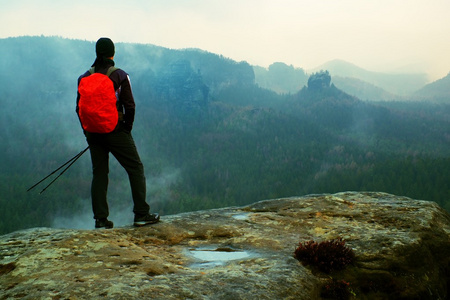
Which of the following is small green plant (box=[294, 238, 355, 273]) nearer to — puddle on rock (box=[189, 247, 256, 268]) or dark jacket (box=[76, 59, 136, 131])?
puddle on rock (box=[189, 247, 256, 268])

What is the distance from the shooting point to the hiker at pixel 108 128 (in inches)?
260

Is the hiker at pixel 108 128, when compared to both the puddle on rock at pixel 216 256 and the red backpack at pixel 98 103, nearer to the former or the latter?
the red backpack at pixel 98 103

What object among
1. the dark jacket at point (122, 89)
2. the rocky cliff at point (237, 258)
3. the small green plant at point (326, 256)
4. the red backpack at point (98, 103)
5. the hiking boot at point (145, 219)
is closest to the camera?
the rocky cliff at point (237, 258)

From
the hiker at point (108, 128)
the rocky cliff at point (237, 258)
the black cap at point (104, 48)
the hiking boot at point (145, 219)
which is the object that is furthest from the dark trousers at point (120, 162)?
the black cap at point (104, 48)

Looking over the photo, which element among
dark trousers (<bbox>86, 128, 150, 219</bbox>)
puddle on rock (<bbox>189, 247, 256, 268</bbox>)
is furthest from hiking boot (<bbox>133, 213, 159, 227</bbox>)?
puddle on rock (<bbox>189, 247, 256, 268</bbox>)

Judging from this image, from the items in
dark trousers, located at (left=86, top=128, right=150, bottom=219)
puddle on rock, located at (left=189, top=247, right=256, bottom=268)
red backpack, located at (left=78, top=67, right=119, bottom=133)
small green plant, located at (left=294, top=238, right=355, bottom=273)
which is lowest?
puddle on rock, located at (left=189, top=247, right=256, bottom=268)

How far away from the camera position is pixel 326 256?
5664mm

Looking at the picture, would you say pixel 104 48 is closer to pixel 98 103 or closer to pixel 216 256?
pixel 98 103

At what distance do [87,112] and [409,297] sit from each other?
5.96 metres

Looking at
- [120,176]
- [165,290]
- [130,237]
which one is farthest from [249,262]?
[120,176]

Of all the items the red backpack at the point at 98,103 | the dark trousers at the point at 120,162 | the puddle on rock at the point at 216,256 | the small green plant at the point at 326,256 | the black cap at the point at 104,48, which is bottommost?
the puddle on rock at the point at 216,256

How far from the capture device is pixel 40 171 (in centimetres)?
18988

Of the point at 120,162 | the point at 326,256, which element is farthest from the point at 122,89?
the point at 326,256

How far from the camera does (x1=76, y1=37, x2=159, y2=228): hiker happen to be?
21.7 feet
